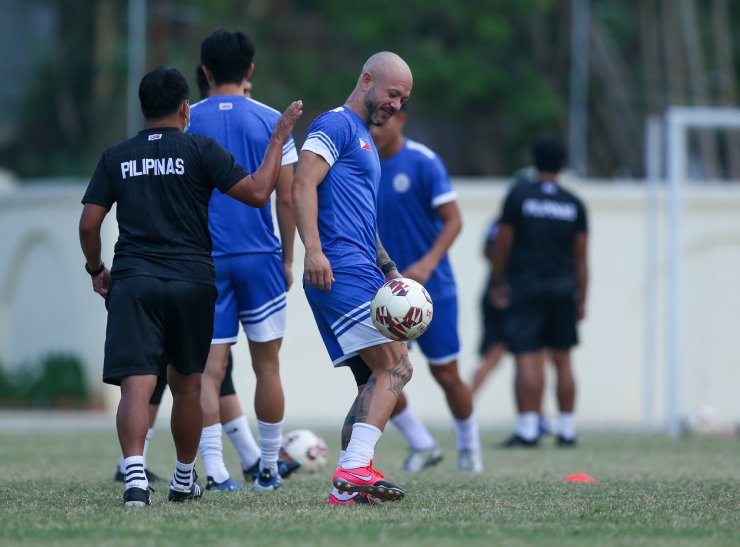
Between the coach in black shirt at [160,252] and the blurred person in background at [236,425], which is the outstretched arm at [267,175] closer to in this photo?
the coach in black shirt at [160,252]

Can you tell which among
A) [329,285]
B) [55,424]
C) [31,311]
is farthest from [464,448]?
[31,311]

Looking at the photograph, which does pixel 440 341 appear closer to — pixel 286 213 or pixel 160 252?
pixel 286 213

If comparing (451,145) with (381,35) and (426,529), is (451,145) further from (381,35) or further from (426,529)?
(426,529)

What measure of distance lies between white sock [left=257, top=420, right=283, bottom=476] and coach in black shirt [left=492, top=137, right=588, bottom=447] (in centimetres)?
459

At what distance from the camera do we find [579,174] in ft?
Answer: 90.1

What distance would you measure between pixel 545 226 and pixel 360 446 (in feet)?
19.2

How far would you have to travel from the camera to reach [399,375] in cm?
595

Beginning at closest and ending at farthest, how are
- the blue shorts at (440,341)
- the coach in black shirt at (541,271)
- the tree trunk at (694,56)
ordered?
the blue shorts at (440,341) → the coach in black shirt at (541,271) → the tree trunk at (694,56)

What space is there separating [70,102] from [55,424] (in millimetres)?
18724

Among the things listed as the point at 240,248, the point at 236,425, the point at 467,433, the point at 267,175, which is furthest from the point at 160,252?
the point at 467,433

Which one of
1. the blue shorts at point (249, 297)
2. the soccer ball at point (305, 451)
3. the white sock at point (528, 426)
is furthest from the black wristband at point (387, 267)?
the white sock at point (528, 426)

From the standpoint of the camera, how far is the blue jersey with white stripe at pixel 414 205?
842cm

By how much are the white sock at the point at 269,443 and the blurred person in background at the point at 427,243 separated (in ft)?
5.04

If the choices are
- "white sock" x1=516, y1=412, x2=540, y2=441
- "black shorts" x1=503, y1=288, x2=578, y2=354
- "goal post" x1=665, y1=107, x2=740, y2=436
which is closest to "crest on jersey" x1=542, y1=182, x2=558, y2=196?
"black shorts" x1=503, y1=288, x2=578, y2=354
